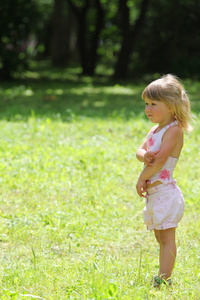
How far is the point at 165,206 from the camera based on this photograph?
305 centimetres

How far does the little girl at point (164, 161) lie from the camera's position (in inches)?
120

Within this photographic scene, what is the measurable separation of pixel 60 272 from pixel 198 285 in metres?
1.02

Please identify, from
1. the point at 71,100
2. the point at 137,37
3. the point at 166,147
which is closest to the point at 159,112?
the point at 166,147

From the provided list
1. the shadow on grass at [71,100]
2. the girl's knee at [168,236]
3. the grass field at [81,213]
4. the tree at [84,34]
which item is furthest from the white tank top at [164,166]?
the tree at [84,34]

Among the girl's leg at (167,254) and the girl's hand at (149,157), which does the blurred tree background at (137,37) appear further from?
the girl's leg at (167,254)

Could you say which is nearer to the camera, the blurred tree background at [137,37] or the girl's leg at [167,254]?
the girl's leg at [167,254]

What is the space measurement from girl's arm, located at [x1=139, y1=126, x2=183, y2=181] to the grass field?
711mm

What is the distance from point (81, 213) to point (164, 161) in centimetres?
171

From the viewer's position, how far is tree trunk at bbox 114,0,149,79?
1794 cm

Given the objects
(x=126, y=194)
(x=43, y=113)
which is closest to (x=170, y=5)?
(x=43, y=113)

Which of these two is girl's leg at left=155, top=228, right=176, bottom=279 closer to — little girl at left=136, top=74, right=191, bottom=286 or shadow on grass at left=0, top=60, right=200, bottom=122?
little girl at left=136, top=74, right=191, bottom=286

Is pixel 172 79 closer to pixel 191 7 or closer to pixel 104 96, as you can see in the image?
pixel 104 96

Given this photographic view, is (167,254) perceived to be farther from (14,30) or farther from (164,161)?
(14,30)

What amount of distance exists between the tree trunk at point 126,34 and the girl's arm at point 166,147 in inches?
620
